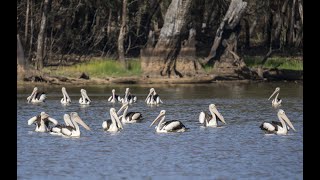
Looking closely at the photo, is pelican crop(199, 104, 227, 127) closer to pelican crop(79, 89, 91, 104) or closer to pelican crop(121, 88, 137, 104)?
pelican crop(121, 88, 137, 104)

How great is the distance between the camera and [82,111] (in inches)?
1031

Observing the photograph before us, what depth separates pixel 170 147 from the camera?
732 inches

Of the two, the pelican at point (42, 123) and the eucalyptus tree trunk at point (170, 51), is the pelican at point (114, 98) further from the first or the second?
the eucalyptus tree trunk at point (170, 51)

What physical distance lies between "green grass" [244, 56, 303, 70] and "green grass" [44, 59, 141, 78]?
17.5 feet

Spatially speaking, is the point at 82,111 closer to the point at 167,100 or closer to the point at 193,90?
the point at 167,100

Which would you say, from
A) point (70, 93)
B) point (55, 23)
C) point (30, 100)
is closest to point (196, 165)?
point (30, 100)

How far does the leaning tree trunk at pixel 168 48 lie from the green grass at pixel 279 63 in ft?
15.1

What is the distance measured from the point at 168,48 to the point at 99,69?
2675mm

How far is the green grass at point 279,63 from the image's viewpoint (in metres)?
40.1

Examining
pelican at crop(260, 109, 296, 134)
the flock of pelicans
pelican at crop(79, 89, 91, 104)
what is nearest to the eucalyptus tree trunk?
pelican at crop(79, 89, 91, 104)

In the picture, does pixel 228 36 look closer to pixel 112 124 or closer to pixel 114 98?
pixel 114 98

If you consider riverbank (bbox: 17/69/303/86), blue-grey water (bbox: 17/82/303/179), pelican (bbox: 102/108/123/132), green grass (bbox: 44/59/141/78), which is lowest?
blue-grey water (bbox: 17/82/303/179)

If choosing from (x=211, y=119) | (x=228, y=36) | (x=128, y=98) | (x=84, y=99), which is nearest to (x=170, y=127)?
(x=211, y=119)

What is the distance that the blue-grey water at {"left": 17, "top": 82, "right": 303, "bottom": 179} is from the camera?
50.4 feet
